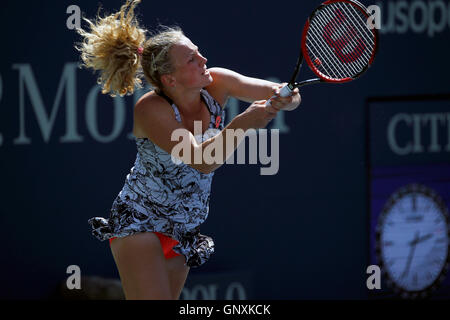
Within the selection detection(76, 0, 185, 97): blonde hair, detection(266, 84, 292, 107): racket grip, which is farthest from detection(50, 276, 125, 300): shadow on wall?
detection(266, 84, 292, 107): racket grip

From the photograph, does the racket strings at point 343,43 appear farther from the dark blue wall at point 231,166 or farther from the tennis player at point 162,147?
the dark blue wall at point 231,166

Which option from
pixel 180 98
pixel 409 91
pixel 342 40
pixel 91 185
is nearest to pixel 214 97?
pixel 180 98

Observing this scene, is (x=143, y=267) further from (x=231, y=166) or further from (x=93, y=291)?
(x=231, y=166)

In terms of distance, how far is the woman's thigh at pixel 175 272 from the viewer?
9.50 feet

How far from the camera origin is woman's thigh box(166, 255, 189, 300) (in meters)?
2.89

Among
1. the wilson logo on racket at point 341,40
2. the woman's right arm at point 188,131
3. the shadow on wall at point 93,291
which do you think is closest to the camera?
the woman's right arm at point 188,131

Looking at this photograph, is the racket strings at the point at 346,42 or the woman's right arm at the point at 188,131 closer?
the woman's right arm at the point at 188,131

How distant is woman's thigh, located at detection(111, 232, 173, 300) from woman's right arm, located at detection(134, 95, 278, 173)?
13.7 inches

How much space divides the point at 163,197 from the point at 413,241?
2.76 m

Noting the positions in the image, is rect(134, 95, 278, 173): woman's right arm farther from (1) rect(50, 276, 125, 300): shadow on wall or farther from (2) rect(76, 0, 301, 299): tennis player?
(1) rect(50, 276, 125, 300): shadow on wall

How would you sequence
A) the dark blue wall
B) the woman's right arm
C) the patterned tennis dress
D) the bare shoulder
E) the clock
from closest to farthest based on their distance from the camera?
the woman's right arm → the bare shoulder → the patterned tennis dress → the dark blue wall → the clock

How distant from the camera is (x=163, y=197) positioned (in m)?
2.80

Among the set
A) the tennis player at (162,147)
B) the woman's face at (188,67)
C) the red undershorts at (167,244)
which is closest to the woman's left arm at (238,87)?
the tennis player at (162,147)

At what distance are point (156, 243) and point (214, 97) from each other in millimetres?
589
